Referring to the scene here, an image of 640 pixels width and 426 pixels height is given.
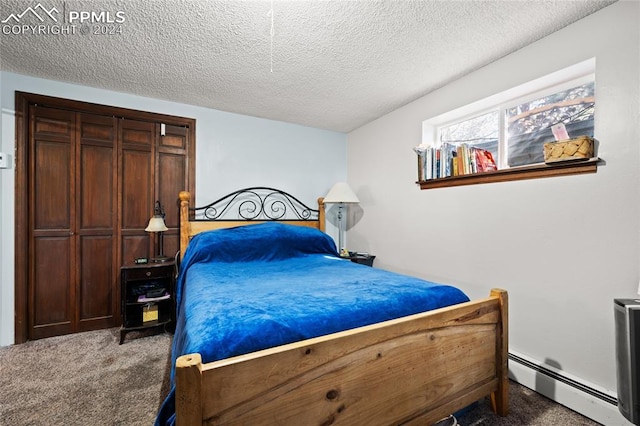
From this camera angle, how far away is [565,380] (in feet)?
5.54

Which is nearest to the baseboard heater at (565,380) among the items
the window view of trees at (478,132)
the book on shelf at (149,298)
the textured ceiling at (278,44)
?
the window view of trees at (478,132)

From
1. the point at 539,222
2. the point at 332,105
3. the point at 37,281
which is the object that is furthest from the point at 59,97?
the point at 539,222

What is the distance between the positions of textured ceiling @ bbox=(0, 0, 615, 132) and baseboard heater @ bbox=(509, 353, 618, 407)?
222 centimetres

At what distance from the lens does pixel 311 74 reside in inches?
93.9

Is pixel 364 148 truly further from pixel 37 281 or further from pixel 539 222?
pixel 37 281

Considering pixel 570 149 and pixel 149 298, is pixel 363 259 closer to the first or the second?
pixel 570 149

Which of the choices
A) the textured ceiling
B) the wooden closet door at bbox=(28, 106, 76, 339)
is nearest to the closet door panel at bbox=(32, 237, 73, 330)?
the wooden closet door at bbox=(28, 106, 76, 339)

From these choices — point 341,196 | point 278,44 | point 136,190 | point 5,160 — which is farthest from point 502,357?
point 5,160

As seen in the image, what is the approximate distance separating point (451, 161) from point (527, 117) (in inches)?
24.3

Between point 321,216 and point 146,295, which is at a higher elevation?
point 321,216

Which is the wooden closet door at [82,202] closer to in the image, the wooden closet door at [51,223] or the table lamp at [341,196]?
the wooden closet door at [51,223]

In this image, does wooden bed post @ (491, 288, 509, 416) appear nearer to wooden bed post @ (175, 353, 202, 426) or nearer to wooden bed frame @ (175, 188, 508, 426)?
wooden bed frame @ (175, 188, 508, 426)

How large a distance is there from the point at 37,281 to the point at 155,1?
8.63ft

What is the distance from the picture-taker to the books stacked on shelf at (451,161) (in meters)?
2.32
